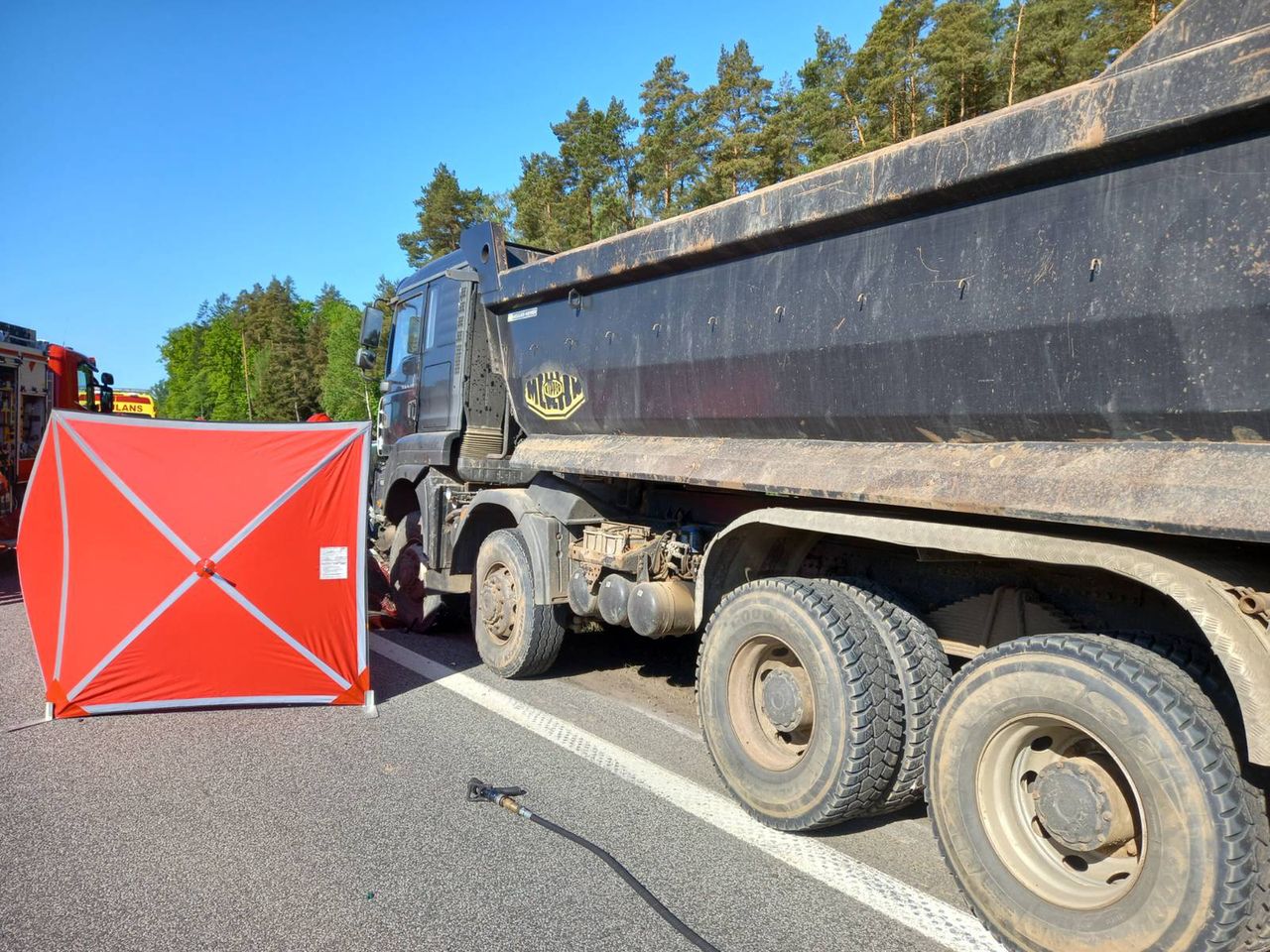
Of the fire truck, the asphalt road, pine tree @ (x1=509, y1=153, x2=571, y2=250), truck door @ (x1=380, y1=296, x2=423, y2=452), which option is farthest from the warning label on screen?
pine tree @ (x1=509, y1=153, x2=571, y2=250)

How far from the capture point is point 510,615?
5.83 m

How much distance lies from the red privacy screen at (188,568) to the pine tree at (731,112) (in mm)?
25879

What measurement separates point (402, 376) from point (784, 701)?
17.8 feet

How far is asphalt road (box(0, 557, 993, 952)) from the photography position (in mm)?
2834

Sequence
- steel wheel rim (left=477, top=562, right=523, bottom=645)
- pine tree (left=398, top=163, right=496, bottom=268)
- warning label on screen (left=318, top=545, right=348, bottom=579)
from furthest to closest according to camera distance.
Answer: pine tree (left=398, top=163, right=496, bottom=268) → steel wheel rim (left=477, top=562, right=523, bottom=645) → warning label on screen (left=318, top=545, right=348, bottom=579)

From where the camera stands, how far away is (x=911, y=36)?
1044 inches

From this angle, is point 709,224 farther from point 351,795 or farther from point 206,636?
point 206,636

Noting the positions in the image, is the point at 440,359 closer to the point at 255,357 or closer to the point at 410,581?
the point at 410,581

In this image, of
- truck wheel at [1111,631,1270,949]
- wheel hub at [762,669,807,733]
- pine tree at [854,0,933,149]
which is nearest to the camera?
truck wheel at [1111,631,1270,949]

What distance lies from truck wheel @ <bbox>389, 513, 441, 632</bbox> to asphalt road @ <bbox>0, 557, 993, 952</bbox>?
2248 mm

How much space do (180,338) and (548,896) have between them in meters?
131

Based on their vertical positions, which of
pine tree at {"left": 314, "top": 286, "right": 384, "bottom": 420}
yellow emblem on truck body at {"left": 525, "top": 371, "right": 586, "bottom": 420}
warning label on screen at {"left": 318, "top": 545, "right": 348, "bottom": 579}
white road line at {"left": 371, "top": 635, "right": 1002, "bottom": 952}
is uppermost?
pine tree at {"left": 314, "top": 286, "right": 384, "bottom": 420}

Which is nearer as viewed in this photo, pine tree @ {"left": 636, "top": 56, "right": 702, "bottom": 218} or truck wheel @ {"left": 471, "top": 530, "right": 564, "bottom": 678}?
truck wheel @ {"left": 471, "top": 530, "right": 564, "bottom": 678}

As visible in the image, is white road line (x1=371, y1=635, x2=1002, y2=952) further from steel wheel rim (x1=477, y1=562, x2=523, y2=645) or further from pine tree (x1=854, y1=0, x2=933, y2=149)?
pine tree (x1=854, y1=0, x2=933, y2=149)
